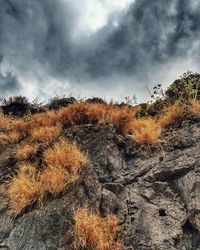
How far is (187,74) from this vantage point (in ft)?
54.6

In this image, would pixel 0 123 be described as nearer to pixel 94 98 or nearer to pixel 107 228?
pixel 94 98

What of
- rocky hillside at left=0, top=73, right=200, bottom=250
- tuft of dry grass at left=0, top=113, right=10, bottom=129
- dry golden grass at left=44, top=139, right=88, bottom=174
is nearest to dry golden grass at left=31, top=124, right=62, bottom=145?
rocky hillside at left=0, top=73, right=200, bottom=250

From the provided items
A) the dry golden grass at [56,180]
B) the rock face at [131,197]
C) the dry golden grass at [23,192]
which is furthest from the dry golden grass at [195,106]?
the dry golden grass at [23,192]

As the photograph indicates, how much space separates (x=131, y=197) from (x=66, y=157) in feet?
6.84

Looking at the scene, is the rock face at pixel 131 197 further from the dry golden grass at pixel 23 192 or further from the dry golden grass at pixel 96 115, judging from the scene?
the dry golden grass at pixel 96 115

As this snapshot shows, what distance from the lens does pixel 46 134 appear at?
12805mm

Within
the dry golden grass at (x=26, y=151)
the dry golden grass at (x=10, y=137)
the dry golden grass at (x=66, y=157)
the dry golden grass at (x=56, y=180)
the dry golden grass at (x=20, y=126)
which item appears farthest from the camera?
the dry golden grass at (x=20, y=126)

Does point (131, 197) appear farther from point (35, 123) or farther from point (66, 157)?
point (35, 123)

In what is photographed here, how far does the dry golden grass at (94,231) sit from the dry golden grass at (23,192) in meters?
1.35

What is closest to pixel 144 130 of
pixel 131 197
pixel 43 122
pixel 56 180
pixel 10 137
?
pixel 131 197

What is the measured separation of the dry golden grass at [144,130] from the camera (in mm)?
11977

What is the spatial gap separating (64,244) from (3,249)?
149cm

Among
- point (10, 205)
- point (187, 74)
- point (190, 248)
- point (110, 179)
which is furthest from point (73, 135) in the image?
point (187, 74)

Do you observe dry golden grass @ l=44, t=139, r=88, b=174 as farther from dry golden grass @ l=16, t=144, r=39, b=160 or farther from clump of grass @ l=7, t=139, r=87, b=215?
dry golden grass @ l=16, t=144, r=39, b=160
